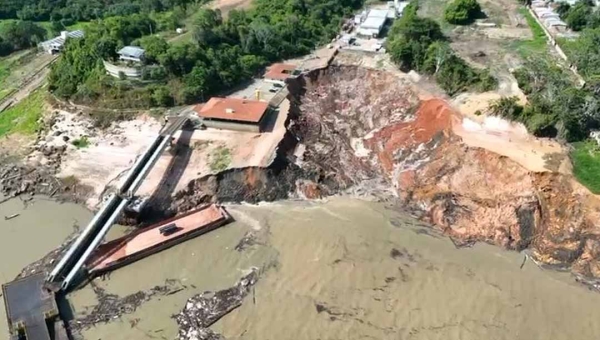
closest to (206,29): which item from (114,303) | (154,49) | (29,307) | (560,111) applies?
(154,49)

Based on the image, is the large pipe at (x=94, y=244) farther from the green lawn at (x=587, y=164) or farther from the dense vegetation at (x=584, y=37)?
the dense vegetation at (x=584, y=37)

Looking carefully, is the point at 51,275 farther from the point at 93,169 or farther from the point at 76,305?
the point at 93,169

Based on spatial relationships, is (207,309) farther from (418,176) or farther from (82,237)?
(418,176)

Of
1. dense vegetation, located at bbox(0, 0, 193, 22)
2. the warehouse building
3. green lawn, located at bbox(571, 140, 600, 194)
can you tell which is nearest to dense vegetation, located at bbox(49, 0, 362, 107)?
the warehouse building

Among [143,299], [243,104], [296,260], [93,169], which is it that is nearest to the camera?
[143,299]

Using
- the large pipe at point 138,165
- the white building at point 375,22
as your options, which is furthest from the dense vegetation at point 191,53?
the large pipe at point 138,165

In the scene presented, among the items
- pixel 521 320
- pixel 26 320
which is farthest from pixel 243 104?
pixel 521 320

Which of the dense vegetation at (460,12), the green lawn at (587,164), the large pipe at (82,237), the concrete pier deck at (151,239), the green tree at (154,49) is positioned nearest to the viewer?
the large pipe at (82,237)
